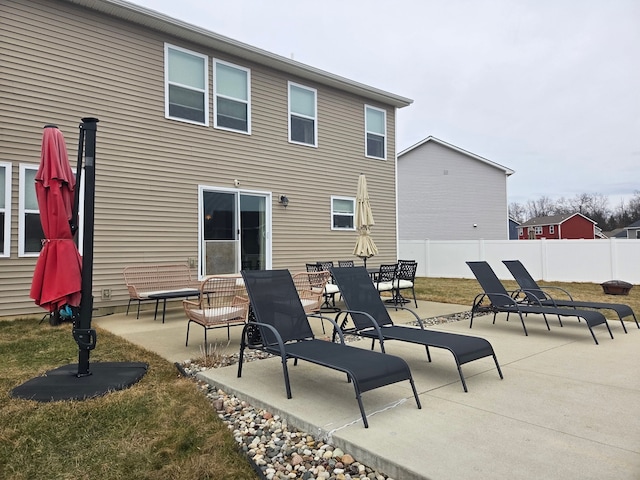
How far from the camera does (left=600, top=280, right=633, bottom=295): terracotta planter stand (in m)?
11.2

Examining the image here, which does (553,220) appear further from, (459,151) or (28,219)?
(28,219)

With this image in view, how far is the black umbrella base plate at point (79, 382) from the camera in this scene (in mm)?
3480

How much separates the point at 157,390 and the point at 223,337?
2218mm

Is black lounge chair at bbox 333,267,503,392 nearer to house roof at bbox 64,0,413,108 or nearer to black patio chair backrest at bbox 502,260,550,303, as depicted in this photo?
black patio chair backrest at bbox 502,260,550,303

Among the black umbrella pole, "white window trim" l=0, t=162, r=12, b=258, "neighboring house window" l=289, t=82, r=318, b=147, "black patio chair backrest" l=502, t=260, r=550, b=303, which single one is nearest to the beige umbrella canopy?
"black patio chair backrest" l=502, t=260, r=550, b=303

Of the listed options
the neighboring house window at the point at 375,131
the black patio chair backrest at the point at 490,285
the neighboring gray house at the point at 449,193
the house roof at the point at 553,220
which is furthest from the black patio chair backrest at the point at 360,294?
the house roof at the point at 553,220

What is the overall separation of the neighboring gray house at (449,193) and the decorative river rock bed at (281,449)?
2144 centimetres

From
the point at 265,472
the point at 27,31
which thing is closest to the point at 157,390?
the point at 265,472

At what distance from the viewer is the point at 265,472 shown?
8.01 ft

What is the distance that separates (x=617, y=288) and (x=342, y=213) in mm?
7528

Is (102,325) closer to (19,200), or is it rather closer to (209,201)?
(19,200)

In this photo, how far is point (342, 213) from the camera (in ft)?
39.8

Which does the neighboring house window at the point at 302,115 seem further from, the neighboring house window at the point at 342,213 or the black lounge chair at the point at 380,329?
the black lounge chair at the point at 380,329

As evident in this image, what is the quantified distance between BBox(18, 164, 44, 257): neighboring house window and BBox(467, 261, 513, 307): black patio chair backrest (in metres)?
7.22
